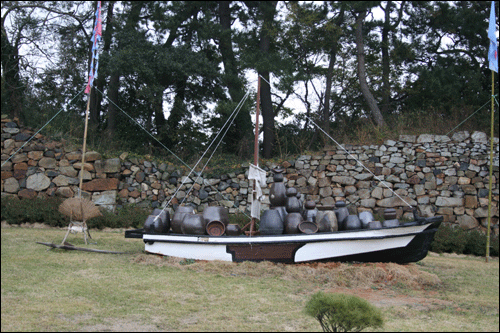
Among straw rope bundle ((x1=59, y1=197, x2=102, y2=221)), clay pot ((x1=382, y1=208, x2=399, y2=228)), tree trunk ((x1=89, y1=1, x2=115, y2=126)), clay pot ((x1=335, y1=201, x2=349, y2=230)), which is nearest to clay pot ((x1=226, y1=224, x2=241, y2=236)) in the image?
clay pot ((x1=335, y1=201, x2=349, y2=230))

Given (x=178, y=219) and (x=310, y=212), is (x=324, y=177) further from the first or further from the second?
(x=178, y=219)

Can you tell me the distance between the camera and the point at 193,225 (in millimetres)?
7398

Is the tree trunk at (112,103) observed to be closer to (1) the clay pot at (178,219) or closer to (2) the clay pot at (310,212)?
(1) the clay pot at (178,219)

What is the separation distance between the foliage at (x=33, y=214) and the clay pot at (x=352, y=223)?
7.23m

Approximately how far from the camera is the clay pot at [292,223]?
715 cm

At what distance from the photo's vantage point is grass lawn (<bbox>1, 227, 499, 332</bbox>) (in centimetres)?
423

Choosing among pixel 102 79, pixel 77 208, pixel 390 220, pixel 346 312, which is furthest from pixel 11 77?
pixel 346 312

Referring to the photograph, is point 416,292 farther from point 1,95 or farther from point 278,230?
point 1,95

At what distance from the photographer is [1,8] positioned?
13.6 m

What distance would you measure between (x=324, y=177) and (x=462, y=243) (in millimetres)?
3926

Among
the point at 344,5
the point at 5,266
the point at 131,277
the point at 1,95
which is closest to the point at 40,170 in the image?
the point at 1,95

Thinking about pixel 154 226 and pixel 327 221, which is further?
pixel 154 226

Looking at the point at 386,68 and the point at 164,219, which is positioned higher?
the point at 386,68

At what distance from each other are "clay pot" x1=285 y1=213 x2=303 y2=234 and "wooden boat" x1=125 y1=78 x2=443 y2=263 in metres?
0.18
